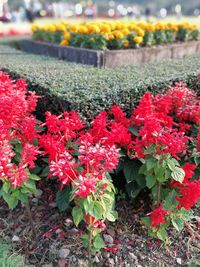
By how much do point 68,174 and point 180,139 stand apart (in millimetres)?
800

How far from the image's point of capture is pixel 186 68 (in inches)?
182

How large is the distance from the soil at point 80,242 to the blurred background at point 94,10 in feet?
61.6

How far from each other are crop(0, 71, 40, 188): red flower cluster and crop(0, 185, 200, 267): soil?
2.08 feet

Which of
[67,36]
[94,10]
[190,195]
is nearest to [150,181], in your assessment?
[190,195]

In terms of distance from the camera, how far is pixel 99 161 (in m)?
2.48

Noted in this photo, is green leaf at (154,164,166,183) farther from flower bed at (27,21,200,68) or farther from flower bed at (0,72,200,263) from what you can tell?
flower bed at (27,21,200,68)

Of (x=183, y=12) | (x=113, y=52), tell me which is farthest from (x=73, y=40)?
(x=183, y=12)

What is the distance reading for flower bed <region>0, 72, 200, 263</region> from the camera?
246 centimetres

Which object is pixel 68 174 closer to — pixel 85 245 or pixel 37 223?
pixel 85 245

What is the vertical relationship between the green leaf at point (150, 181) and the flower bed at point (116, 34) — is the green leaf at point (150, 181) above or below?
below

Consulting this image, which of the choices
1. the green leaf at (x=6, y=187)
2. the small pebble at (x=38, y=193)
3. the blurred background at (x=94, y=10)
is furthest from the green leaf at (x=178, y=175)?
the blurred background at (x=94, y=10)

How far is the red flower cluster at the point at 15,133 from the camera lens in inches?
95.7

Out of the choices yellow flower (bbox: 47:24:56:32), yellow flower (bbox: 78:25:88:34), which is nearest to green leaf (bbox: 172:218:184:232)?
yellow flower (bbox: 78:25:88:34)

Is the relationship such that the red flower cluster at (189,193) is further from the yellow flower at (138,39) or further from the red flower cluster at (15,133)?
the yellow flower at (138,39)
